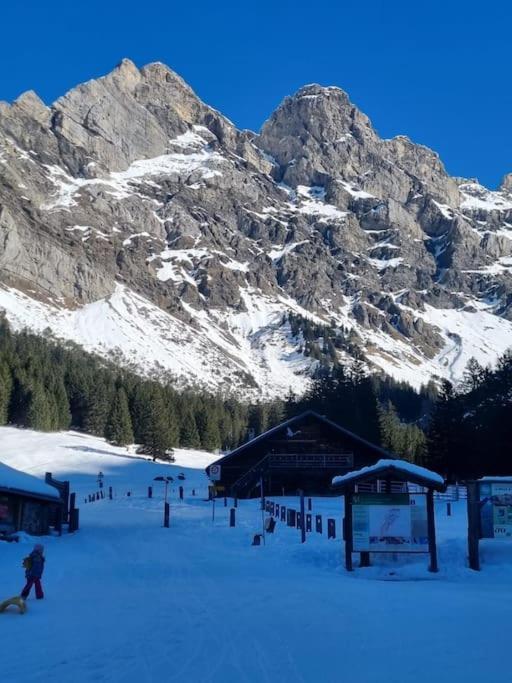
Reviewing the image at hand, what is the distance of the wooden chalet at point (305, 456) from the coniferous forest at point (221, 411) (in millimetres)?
10657

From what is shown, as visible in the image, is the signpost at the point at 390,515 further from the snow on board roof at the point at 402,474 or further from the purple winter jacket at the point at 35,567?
the purple winter jacket at the point at 35,567

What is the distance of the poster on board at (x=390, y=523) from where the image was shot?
55.9 feet

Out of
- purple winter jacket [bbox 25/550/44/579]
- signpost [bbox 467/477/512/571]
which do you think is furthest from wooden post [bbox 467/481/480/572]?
purple winter jacket [bbox 25/550/44/579]

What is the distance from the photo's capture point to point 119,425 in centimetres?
8850

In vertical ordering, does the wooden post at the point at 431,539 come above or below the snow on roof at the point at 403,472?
below

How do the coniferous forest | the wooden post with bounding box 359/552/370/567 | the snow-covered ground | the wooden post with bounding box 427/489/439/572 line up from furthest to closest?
1. the coniferous forest
2. the wooden post with bounding box 359/552/370/567
3. the wooden post with bounding box 427/489/439/572
4. the snow-covered ground

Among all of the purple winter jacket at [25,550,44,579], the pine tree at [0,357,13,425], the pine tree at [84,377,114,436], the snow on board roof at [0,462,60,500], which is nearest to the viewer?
the purple winter jacket at [25,550,44,579]

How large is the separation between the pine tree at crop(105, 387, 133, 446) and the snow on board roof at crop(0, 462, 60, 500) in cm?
6259

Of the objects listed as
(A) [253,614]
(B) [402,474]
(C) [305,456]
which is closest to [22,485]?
(B) [402,474]

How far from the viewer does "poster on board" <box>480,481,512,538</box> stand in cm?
1677

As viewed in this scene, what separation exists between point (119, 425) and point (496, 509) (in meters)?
75.5

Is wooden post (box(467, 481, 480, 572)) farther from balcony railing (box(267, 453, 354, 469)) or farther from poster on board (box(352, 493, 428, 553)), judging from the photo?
balcony railing (box(267, 453, 354, 469))

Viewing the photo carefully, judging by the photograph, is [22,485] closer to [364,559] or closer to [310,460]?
[364,559]

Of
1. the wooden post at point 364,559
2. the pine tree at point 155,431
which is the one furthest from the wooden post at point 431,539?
the pine tree at point 155,431
